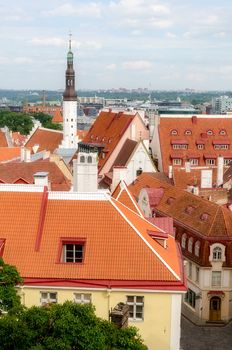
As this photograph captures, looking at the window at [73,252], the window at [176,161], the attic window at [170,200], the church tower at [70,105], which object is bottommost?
the window at [73,252]

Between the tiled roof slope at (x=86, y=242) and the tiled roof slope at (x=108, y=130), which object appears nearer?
the tiled roof slope at (x=86, y=242)

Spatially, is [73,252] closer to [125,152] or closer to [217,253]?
[217,253]

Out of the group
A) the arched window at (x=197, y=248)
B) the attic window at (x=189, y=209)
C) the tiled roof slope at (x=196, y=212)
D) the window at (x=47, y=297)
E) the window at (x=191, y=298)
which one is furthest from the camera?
the attic window at (x=189, y=209)

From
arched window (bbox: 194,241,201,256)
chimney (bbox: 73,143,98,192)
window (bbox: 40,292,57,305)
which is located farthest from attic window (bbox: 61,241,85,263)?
Answer: arched window (bbox: 194,241,201,256)

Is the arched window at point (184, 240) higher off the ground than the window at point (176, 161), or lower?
lower

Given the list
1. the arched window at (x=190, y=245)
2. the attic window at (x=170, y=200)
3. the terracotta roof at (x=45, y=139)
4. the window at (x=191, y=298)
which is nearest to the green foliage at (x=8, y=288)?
the arched window at (x=190, y=245)

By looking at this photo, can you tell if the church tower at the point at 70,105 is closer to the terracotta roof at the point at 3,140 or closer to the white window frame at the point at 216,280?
the terracotta roof at the point at 3,140

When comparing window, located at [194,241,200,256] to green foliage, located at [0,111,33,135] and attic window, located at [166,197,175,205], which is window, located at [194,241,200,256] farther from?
green foliage, located at [0,111,33,135]

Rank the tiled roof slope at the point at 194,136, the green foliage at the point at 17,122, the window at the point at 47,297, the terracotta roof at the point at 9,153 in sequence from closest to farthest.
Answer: the window at the point at 47,297
the terracotta roof at the point at 9,153
the tiled roof slope at the point at 194,136
the green foliage at the point at 17,122
